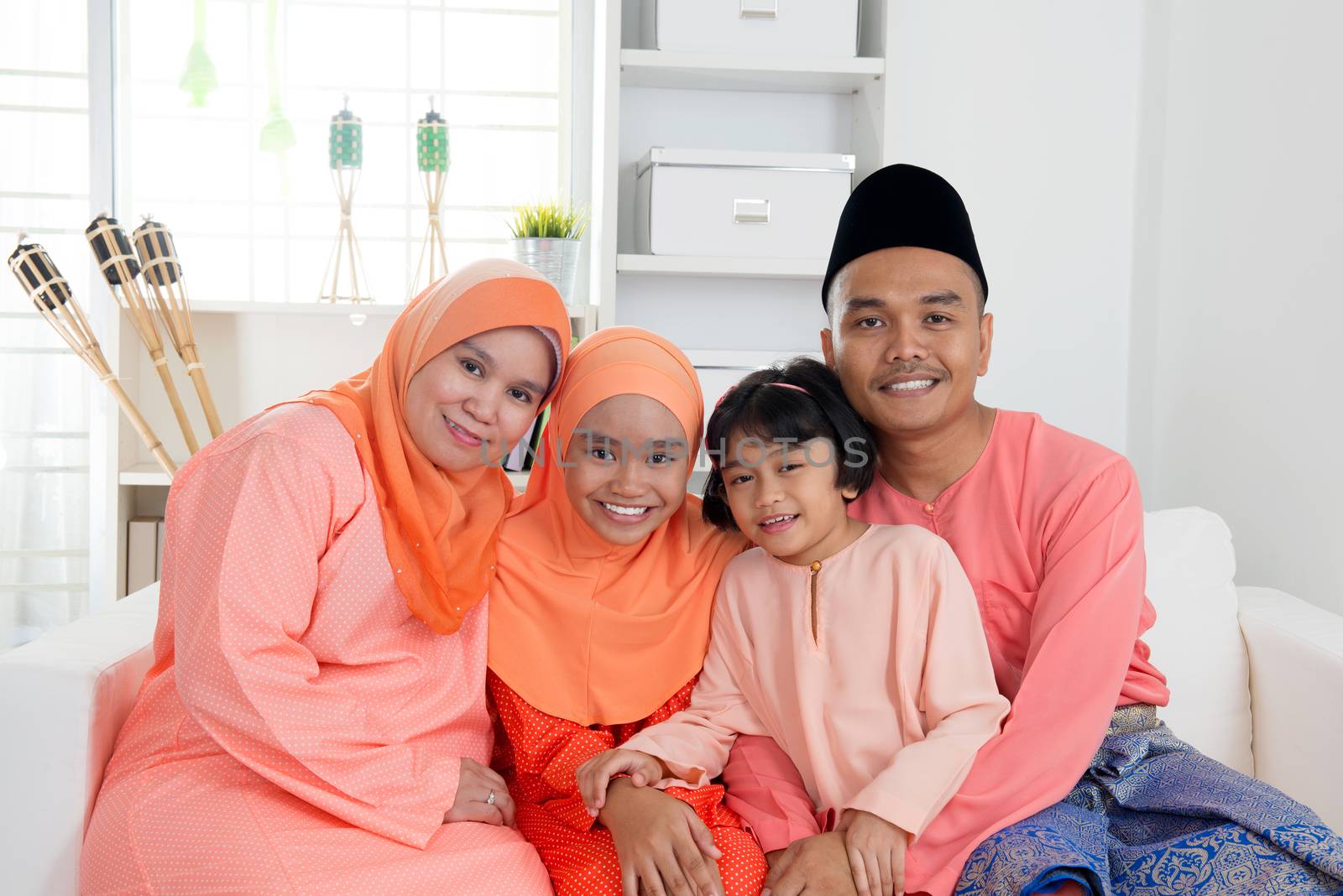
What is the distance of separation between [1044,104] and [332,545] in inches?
86.8

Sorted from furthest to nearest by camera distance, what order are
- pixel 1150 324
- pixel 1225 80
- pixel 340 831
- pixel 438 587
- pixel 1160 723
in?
1. pixel 1150 324
2. pixel 1225 80
3. pixel 1160 723
4. pixel 438 587
5. pixel 340 831

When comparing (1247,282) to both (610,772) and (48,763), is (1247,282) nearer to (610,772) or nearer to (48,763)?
(610,772)

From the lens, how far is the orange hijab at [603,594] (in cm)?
162

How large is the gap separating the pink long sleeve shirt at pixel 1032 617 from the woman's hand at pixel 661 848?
125 mm

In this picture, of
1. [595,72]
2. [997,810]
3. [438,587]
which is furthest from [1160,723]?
[595,72]

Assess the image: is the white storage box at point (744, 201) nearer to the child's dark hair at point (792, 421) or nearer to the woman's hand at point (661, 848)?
the child's dark hair at point (792, 421)

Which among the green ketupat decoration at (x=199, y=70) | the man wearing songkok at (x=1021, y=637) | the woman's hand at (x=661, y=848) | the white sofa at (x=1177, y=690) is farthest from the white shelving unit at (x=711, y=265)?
the woman's hand at (x=661, y=848)

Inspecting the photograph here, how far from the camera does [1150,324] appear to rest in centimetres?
280

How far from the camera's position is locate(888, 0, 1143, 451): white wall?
285cm

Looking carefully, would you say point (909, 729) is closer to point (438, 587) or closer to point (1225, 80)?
point (438, 587)

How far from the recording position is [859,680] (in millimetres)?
1516

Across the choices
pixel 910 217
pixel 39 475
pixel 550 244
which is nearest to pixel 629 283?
pixel 550 244

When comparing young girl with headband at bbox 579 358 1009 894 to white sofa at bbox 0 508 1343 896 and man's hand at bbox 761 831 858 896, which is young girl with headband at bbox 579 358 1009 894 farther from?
white sofa at bbox 0 508 1343 896

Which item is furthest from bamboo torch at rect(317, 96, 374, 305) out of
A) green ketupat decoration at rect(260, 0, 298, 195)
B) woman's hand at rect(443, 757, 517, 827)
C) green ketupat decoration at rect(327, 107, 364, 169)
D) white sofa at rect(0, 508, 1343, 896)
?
woman's hand at rect(443, 757, 517, 827)
